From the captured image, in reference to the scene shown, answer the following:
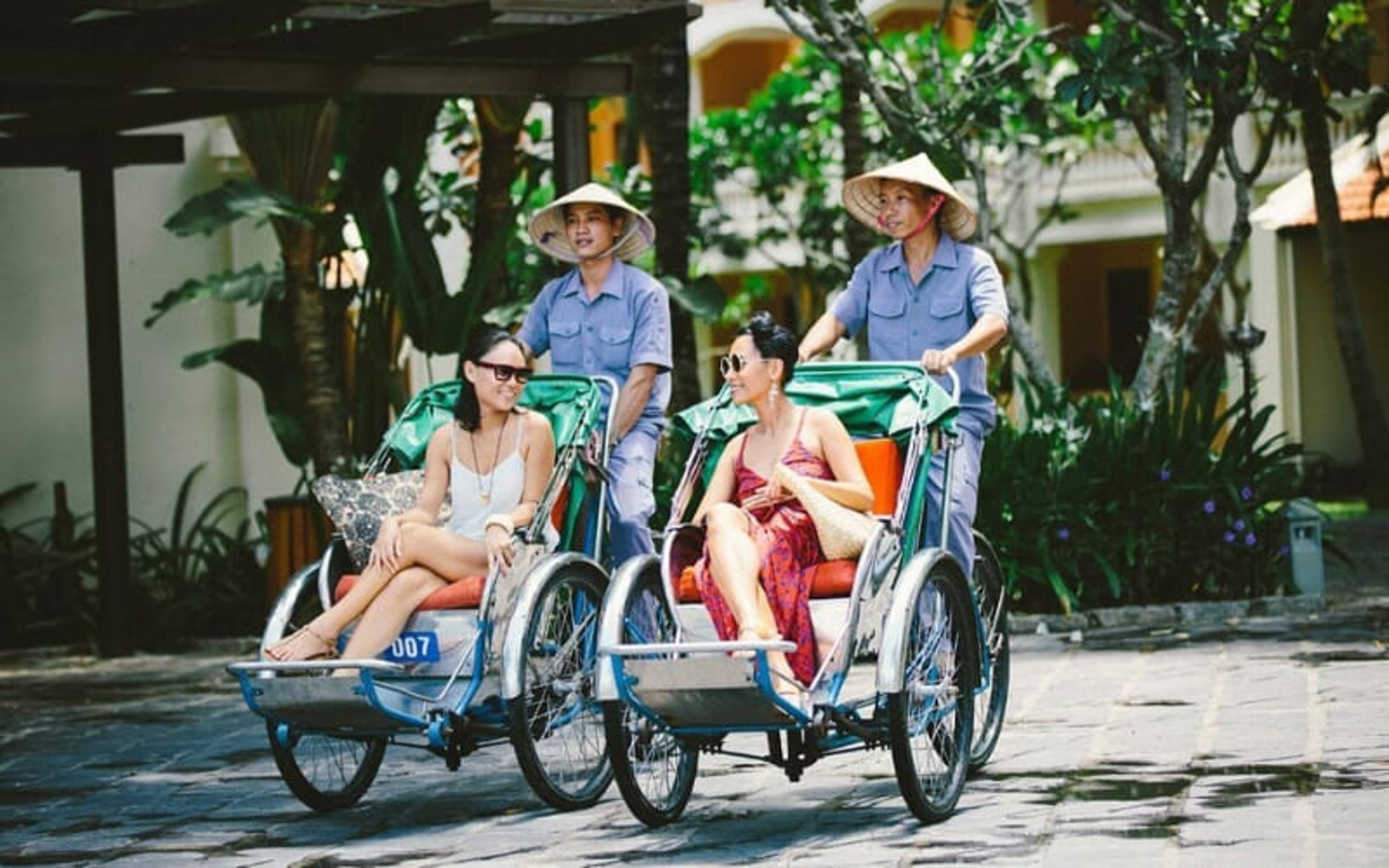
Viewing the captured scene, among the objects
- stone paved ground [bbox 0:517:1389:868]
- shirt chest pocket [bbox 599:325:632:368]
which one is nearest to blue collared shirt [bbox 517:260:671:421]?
shirt chest pocket [bbox 599:325:632:368]

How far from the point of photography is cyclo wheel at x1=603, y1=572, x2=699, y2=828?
297 inches

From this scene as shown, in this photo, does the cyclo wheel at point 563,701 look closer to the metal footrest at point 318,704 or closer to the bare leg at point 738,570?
the metal footrest at point 318,704

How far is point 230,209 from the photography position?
13562 millimetres

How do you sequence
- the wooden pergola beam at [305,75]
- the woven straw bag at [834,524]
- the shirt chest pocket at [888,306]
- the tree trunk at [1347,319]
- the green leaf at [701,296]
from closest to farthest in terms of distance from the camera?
the woven straw bag at [834,524] < the shirt chest pocket at [888,306] < the wooden pergola beam at [305,75] < the green leaf at [701,296] < the tree trunk at [1347,319]

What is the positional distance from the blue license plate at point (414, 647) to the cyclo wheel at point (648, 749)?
27.1 inches

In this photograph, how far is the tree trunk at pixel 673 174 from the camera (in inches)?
616

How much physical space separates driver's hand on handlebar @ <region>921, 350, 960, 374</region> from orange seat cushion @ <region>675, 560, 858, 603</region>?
79 centimetres

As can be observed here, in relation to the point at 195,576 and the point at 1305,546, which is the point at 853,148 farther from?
the point at 1305,546

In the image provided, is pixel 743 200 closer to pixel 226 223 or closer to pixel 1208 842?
pixel 226 223

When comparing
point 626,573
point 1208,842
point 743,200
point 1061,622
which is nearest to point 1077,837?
point 1208,842

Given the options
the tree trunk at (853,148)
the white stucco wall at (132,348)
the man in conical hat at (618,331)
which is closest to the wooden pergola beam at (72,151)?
the white stucco wall at (132,348)

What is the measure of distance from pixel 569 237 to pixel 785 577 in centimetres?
225

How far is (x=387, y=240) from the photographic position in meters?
14.6

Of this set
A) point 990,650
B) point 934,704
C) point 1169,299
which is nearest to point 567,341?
point 990,650
